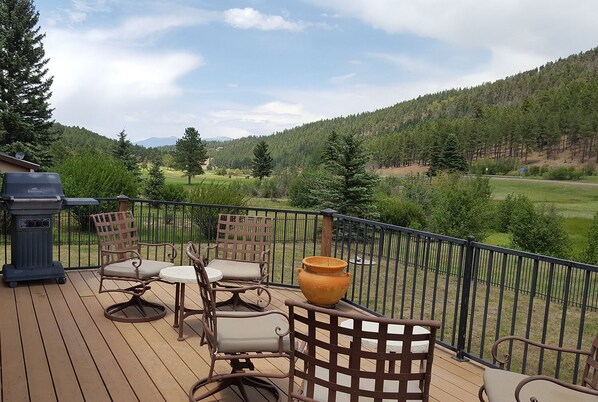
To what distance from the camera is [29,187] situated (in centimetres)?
435

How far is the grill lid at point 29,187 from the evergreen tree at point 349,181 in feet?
57.2

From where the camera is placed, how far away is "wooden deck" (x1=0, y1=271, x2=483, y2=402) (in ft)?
8.30

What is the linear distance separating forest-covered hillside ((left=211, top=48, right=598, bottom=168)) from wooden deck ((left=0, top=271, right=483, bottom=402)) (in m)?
41.7

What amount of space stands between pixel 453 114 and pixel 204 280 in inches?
2836

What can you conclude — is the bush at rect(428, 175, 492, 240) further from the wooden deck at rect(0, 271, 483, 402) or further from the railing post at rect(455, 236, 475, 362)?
the wooden deck at rect(0, 271, 483, 402)

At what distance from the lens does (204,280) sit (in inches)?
92.7

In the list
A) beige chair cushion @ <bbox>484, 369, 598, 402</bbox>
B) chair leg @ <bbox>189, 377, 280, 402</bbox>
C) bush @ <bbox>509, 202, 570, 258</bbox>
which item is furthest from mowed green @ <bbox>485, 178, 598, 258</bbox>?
beige chair cushion @ <bbox>484, 369, 598, 402</bbox>

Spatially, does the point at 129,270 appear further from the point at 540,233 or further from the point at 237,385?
the point at 540,233

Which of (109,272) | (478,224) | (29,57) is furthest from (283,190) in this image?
(109,272)

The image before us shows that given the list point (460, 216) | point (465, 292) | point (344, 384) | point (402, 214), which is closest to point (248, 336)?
point (344, 384)

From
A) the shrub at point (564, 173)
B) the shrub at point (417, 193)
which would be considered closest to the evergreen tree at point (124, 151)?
the shrub at point (417, 193)

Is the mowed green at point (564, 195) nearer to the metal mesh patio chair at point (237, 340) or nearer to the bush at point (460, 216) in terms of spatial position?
the bush at point (460, 216)

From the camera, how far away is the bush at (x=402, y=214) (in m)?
28.4

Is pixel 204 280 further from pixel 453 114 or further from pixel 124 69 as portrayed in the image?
pixel 453 114
